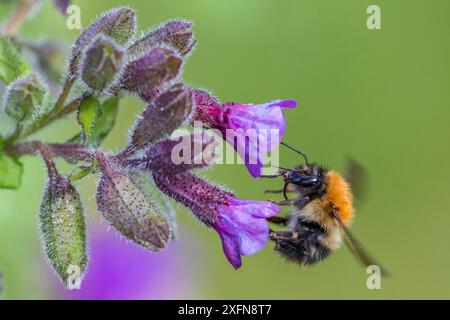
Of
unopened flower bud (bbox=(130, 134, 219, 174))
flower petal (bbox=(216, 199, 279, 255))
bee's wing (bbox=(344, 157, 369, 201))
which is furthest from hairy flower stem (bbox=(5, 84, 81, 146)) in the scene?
bee's wing (bbox=(344, 157, 369, 201))

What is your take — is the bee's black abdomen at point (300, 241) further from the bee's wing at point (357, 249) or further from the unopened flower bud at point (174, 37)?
the unopened flower bud at point (174, 37)

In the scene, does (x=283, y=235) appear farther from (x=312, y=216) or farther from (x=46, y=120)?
(x=46, y=120)

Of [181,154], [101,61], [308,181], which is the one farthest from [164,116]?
[308,181]

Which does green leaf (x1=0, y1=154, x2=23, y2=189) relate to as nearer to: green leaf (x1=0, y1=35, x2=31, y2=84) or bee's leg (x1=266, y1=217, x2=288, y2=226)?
green leaf (x1=0, y1=35, x2=31, y2=84)

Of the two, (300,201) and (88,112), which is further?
(300,201)

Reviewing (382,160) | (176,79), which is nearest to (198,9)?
(382,160)

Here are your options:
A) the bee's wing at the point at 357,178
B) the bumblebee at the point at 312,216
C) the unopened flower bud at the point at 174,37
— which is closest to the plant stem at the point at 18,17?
the unopened flower bud at the point at 174,37
